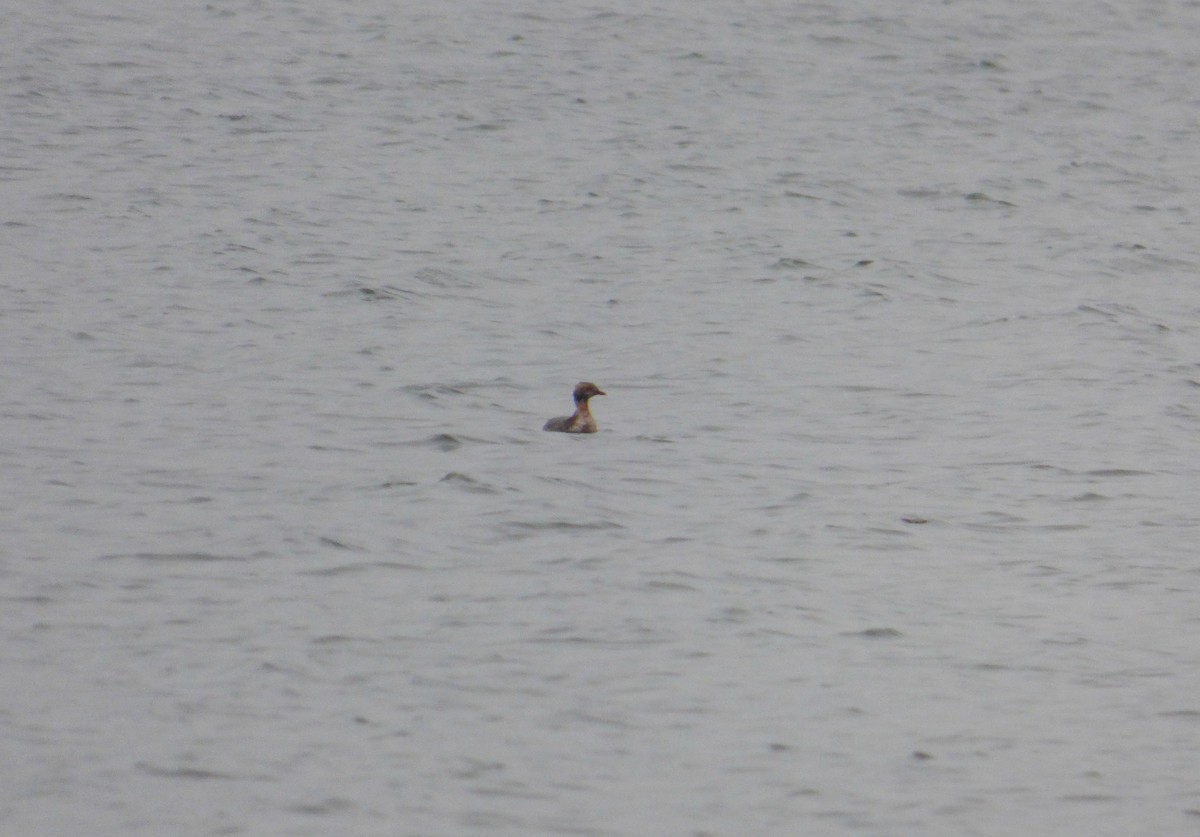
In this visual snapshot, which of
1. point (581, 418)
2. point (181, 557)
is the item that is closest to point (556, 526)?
point (581, 418)

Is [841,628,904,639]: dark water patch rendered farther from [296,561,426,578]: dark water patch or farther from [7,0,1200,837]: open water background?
[296,561,426,578]: dark water patch

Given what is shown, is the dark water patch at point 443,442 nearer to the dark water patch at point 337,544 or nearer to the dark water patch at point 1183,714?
the dark water patch at point 337,544

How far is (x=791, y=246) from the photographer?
25.2m

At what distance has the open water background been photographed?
10258 millimetres

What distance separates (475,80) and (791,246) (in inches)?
361

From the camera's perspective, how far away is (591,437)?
17.1m

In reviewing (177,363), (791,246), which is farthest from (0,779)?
(791,246)

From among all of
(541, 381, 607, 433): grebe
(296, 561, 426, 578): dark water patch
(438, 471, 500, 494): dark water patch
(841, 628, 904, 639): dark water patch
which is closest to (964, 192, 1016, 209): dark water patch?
(541, 381, 607, 433): grebe

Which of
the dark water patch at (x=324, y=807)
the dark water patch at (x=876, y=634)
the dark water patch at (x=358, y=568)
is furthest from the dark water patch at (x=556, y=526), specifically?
the dark water patch at (x=324, y=807)

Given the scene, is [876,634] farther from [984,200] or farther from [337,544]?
[984,200]

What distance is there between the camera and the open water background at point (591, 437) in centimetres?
1026

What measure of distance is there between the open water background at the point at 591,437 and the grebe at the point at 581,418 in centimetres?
23

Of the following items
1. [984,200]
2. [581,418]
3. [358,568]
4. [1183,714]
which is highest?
[984,200]

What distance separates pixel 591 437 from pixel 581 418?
0.88ft
